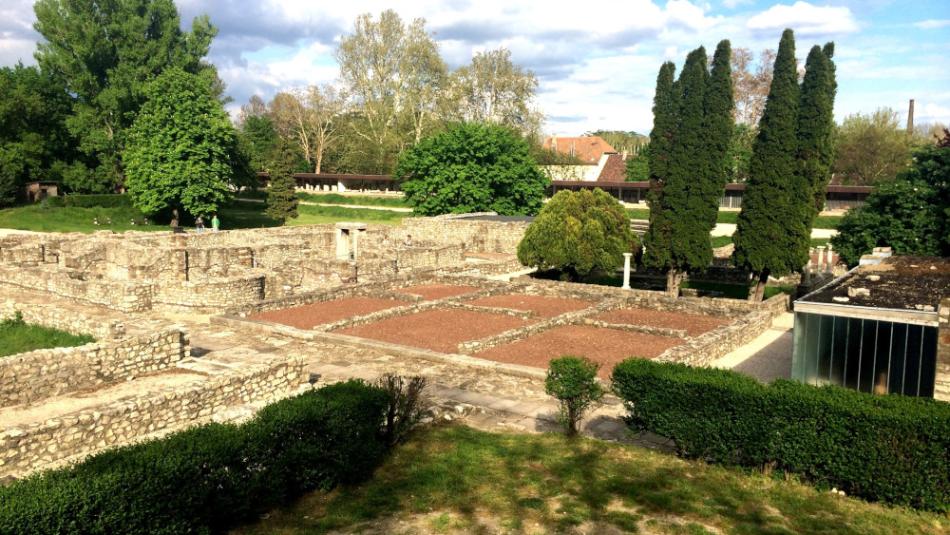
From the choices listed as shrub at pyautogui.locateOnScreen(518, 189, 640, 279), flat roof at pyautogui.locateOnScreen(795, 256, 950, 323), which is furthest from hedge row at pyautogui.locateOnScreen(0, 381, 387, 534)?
shrub at pyautogui.locateOnScreen(518, 189, 640, 279)

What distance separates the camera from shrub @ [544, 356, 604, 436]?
10.9 m

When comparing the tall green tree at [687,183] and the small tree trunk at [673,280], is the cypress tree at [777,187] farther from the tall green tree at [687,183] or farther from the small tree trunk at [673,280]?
the small tree trunk at [673,280]

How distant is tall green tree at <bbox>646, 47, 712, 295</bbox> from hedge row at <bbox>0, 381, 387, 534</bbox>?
61.2 feet

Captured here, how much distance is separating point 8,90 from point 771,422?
183ft

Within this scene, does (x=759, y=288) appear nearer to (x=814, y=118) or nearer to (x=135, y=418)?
(x=814, y=118)

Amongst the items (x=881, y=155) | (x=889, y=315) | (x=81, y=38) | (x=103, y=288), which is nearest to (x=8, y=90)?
(x=81, y=38)

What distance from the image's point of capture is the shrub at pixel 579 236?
27719mm

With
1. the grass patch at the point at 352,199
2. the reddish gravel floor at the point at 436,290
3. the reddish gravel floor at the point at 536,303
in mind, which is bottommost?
the reddish gravel floor at the point at 536,303

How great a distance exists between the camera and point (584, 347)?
18.5 metres

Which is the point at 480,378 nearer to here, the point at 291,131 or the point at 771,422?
the point at 771,422

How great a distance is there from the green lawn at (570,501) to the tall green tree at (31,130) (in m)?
47.5

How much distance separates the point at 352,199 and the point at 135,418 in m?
56.3

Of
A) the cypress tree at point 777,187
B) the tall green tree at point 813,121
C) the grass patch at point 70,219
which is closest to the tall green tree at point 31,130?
the grass patch at point 70,219

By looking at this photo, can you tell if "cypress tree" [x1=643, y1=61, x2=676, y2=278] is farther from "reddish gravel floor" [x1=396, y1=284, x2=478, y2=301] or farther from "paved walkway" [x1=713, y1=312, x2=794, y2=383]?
"reddish gravel floor" [x1=396, y1=284, x2=478, y2=301]
